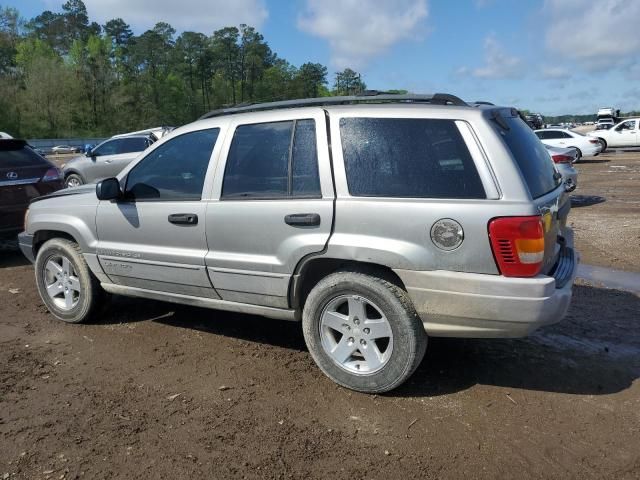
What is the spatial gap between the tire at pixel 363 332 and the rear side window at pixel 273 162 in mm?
673

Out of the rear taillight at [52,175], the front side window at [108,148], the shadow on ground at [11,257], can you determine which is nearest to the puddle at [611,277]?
the rear taillight at [52,175]

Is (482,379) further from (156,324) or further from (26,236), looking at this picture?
(26,236)

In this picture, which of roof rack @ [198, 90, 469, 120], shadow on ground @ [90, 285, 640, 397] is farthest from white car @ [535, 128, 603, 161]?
roof rack @ [198, 90, 469, 120]

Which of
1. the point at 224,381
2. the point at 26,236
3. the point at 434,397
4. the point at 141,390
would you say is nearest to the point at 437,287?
the point at 434,397

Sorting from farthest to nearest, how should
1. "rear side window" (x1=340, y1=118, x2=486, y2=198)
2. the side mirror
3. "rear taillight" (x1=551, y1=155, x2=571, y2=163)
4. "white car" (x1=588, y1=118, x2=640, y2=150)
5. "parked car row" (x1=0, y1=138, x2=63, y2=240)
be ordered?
"white car" (x1=588, y1=118, x2=640, y2=150)
"rear taillight" (x1=551, y1=155, x2=571, y2=163)
"parked car row" (x1=0, y1=138, x2=63, y2=240)
the side mirror
"rear side window" (x1=340, y1=118, x2=486, y2=198)

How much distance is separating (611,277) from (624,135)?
25285 mm

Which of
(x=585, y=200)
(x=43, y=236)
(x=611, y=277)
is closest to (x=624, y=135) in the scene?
(x=585, y=200)

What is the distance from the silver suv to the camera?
Answer: 10.5 ft

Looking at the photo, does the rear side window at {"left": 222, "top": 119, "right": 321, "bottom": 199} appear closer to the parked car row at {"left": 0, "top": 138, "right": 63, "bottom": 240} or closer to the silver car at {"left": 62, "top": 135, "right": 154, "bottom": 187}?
the parked car row at {"left": 0, "top": 138, "right": 63, "bottom": 240}

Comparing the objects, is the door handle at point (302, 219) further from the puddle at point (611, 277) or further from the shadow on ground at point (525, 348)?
the puddle at point (611, 277)

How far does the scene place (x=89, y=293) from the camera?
4.91 m

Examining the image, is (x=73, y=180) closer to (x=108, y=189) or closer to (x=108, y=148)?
(x=108, y=148)

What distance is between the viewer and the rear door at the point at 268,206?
3.67m

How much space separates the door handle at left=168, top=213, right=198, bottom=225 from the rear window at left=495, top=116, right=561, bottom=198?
2.19 m
